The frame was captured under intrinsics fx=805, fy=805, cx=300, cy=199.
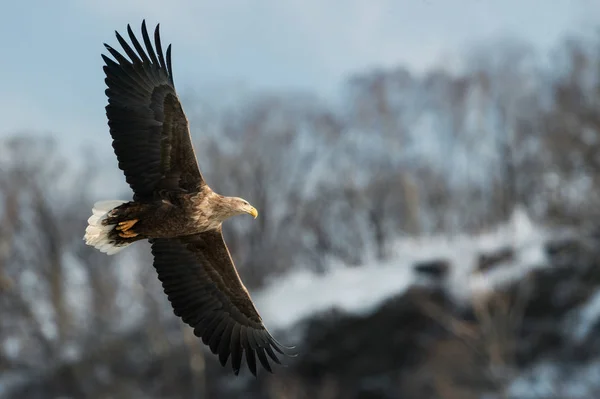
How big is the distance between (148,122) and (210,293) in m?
1.89

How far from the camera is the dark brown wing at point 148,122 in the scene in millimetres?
6922

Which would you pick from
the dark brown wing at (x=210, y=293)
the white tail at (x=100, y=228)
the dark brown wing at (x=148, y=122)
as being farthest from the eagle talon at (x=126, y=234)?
the dark brown wing at (x=210, y=293)

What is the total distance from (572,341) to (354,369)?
5806 mm

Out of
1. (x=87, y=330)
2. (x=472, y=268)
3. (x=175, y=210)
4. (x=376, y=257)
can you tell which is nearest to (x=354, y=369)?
(x=472, y=268)

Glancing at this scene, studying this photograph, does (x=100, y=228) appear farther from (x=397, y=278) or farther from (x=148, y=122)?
(x=397, y=278)

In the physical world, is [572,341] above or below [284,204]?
below

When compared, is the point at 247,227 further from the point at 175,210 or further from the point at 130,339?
the point at 175,210

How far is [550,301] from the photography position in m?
22.2

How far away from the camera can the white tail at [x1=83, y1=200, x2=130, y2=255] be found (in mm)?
6953

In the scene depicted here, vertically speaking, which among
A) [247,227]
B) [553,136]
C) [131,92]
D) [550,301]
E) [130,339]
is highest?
[131,92]

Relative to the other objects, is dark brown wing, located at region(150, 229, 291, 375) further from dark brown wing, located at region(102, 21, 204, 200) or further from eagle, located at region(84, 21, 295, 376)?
dark brown wing, located at region(102, 21, 204, 200)

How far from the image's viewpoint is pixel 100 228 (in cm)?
699

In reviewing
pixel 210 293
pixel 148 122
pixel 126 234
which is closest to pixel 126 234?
pixel 126 234

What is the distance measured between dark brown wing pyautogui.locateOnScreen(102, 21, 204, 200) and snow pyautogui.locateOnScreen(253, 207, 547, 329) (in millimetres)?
16095
